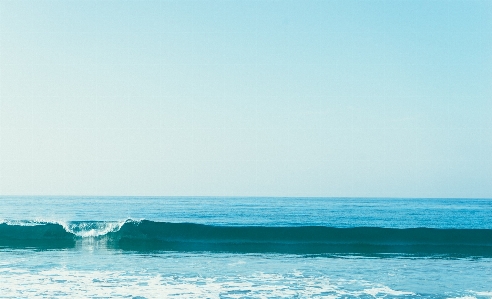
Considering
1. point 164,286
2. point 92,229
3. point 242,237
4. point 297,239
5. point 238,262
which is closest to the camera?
point 164,286

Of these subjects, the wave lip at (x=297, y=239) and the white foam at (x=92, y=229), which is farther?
the white foam at (x=92, y=229)

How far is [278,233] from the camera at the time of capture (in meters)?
24.1

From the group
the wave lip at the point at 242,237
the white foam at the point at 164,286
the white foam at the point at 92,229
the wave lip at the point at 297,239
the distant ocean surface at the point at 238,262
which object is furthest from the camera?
the white foam at the point at 92,229

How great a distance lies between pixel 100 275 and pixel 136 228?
38.1 ft

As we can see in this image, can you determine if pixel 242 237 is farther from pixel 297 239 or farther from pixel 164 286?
pixel 164 286

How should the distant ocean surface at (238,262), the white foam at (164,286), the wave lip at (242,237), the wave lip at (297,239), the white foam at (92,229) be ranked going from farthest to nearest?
the white foam at (92,229)
the wave lip at (242,237)
the wave lip at (297,239)
the distant ocean surface at (238,262)
the white foam at (164,286)

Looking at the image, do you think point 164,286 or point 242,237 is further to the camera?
point 242,237

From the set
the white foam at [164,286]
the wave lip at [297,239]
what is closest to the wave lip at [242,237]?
the wave lip at [297,239]

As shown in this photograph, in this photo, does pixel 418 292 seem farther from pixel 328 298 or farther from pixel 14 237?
pixel 14 237

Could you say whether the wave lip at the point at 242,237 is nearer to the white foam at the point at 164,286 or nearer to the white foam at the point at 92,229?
the white foam at the point at 92,229

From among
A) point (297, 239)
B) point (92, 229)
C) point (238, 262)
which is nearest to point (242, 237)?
point (297, 239)

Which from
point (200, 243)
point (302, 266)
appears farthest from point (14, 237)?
point (302, 266)

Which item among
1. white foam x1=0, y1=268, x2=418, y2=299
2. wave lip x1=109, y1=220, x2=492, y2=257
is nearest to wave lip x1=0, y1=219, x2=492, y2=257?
wave lip x1=109, y1=220, x2=492, y2=257

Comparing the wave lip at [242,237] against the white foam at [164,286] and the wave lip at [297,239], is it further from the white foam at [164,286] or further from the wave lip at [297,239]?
the white foam at [164,286]
